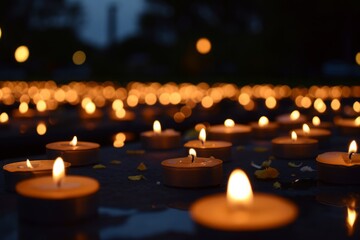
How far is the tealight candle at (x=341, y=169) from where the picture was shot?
4148 millimetres

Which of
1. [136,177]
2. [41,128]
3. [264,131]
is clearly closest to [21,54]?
[41,128]

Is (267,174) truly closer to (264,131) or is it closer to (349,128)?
(264,131)

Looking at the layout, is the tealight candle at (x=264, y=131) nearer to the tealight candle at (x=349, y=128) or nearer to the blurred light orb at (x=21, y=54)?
the tealight candle at (x=349, y=128)

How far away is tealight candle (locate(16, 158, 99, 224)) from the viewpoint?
3.02m

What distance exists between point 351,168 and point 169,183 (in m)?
1.32

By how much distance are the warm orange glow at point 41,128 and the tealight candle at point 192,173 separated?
11.6ft

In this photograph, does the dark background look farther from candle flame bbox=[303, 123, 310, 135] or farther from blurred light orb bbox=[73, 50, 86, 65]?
candle flame bbox=[303, 123, 310, 135]

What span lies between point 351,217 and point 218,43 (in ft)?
100

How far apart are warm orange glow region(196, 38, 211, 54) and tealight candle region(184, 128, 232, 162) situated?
27343 mm

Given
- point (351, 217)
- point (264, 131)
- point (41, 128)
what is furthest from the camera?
point (41, 128)

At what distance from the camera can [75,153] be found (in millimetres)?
4805

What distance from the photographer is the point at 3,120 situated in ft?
24.5

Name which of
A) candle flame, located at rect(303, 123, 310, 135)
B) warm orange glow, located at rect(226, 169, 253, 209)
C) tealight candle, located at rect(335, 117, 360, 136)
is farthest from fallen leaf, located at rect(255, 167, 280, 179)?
tealight candle, located at rect(335, 117, 360, 136)

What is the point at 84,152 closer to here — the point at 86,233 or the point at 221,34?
the point at 86,233
